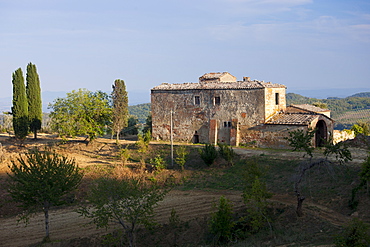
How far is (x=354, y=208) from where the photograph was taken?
16.7 m

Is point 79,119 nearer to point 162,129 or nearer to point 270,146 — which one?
point 162,129

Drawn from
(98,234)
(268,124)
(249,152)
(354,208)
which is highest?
(268,124)

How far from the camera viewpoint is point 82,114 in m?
31.4

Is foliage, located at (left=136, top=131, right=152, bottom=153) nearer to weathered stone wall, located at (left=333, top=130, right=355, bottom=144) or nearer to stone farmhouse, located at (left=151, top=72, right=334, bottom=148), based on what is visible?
stone farmhouse, located at (left=151, top=72, right=334, bottom=148)

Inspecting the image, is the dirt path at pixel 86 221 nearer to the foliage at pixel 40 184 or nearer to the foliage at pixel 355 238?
the foliage at pixel 40 184

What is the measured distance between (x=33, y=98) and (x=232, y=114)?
19839 mm

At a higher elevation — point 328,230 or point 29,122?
point 29,122

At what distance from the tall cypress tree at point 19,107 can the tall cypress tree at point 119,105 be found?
8545mm

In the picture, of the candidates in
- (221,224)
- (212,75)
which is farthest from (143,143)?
(221,224)

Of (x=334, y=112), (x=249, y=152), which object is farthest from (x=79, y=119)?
(x=334, y=112)

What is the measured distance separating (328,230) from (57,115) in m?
23.9

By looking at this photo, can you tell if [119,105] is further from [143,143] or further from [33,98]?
[33,98]

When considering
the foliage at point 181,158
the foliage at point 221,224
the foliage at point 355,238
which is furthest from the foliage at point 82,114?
the foliage at point 355,238

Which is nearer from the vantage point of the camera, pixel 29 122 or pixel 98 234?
pixel 98 234
